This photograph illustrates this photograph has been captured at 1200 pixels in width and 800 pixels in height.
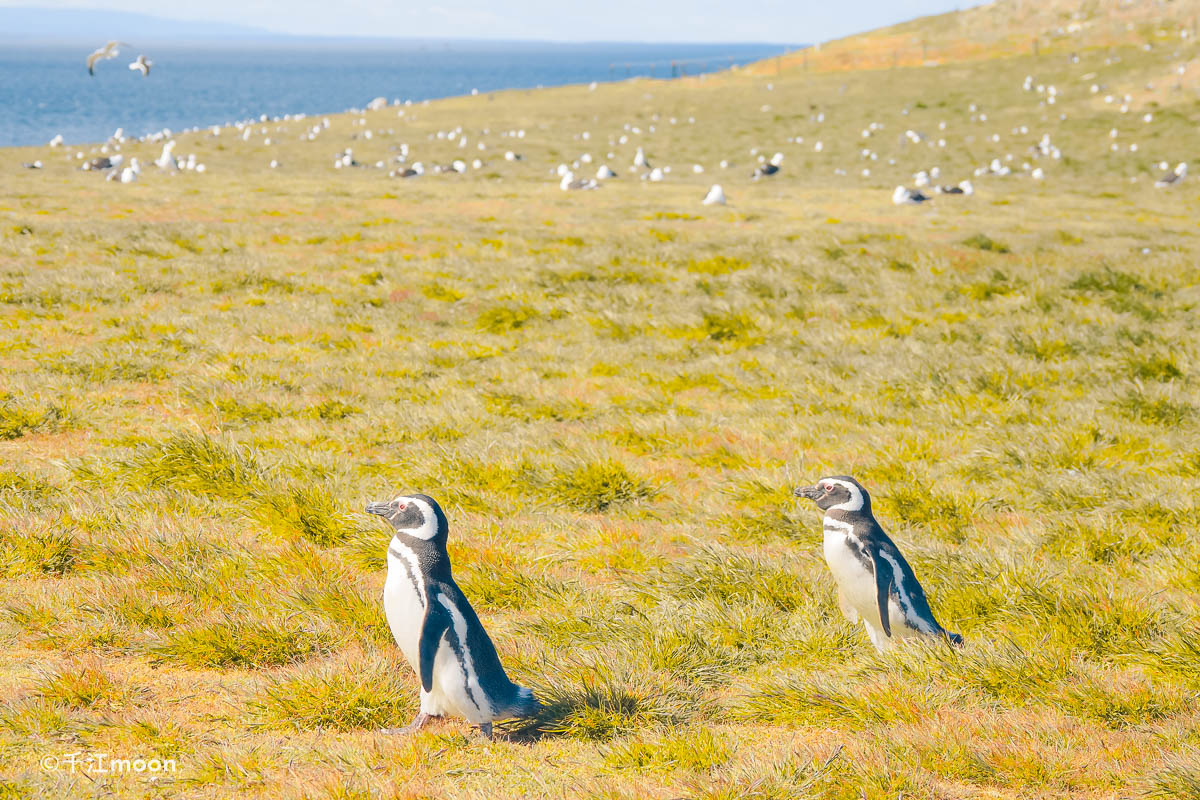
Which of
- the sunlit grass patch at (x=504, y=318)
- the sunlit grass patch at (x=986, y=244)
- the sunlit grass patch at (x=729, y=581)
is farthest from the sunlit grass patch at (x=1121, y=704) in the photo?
the sunlit grass patch at (x=986, y=244)

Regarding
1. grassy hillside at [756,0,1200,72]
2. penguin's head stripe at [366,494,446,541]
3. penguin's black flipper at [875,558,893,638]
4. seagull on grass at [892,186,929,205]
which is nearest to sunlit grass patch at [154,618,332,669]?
penguin's head stripe at [366,494,446,541]

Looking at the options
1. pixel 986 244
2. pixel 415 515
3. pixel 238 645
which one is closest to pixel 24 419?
pixel 238 645

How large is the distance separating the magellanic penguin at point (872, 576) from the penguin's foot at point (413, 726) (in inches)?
103

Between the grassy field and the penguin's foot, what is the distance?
8cm

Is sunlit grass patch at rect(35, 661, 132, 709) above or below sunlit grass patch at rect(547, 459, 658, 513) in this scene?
above

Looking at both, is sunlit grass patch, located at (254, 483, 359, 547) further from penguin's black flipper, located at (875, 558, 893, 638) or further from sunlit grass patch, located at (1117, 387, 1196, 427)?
sunlit grass patch, located at (1117, 387, 1196, 427)

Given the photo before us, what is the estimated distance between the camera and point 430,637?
402cm

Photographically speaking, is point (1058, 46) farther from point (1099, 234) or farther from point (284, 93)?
point (284, 93)

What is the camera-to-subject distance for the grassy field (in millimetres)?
4180

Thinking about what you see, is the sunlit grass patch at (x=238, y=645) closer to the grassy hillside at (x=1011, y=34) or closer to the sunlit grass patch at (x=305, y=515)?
the sunlit grass patch at (x=305, y=515)

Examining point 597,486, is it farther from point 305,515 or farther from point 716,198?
point 716,198

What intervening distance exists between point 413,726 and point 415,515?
104 centimetres

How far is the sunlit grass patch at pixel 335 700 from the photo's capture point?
4250 mm

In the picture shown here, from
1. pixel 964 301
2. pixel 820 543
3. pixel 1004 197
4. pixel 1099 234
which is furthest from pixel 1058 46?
pixel 820 543
